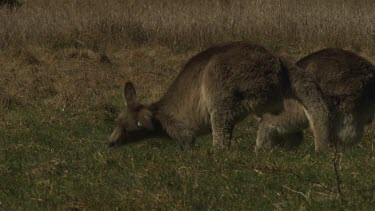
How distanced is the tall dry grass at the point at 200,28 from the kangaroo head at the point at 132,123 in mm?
9608

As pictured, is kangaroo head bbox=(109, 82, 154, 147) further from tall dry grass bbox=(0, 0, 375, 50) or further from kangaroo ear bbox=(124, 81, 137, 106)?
tall dry grass bbox=(0, 0, 375, 50)

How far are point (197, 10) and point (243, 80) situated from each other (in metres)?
12.7

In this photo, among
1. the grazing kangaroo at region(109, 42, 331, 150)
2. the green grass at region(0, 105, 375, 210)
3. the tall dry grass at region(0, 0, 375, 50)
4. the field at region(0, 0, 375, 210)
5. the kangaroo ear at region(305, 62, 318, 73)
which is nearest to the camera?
the green grass at region(0, 105, 375, 210)

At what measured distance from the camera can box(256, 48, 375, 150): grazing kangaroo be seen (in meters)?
7.77

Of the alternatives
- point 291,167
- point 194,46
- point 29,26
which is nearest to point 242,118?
point 291,167

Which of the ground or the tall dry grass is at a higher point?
the ground

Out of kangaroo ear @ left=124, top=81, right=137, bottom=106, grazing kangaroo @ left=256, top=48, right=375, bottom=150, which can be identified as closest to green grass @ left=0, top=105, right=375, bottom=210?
grazing kangaroo @ left=256, top=48, right=375, bottom=150

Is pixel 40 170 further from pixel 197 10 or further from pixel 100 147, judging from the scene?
pixel 197 10

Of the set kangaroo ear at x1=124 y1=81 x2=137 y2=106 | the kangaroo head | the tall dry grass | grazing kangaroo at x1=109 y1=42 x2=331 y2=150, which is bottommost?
the tall dry grass

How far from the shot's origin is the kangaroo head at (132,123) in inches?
330

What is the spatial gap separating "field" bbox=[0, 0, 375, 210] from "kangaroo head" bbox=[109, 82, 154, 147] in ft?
0.50

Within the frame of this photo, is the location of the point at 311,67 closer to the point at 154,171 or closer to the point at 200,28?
the point at 154,171

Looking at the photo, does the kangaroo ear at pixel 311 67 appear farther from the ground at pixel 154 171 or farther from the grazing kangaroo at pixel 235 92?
the ground at pixel 154 171

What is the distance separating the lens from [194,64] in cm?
811
